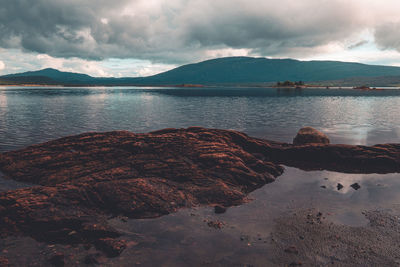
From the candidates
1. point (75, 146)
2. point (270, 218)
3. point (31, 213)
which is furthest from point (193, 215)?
point (75, 146)

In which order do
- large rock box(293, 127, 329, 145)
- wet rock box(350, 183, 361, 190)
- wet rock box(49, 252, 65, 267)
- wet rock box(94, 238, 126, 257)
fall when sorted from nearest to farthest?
wet rock box(49, 252, 65, 267) → wet rock box(94, 238, 126, 257) → wet rock box(350, 183, 361, 190) → large rock box(293, 127, 329, 145)

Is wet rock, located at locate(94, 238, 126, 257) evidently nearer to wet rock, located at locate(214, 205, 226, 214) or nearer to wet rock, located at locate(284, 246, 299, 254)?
wet rock, located at locate(214, 205, 226, 214)

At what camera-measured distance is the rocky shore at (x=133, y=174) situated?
36.5 ft

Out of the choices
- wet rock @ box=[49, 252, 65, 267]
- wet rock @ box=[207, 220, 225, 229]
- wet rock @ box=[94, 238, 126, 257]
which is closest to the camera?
wet rock @ box=[49, 252, 65, 267]

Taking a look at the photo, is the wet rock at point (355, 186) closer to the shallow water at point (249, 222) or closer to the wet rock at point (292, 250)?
the shallow water at point (249, 222)

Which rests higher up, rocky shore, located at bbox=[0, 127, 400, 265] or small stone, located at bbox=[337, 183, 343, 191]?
rocky shore, located at bbox=[0, 127, 400, 265]

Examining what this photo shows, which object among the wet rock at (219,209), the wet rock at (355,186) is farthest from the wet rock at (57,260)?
the wet rock at (355,186)

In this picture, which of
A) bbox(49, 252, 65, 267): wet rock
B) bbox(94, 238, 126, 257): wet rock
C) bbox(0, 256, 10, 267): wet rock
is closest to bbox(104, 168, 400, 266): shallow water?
bbox(94, 238, 126, 257): wet rock

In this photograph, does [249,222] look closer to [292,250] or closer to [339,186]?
[292,250]

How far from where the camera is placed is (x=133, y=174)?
15789 millimetres

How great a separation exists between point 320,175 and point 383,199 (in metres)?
4.39

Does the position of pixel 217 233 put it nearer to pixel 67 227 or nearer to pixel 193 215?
pixel 193 215

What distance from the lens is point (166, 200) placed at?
1340 cm

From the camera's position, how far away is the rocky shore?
11117 millimetres
